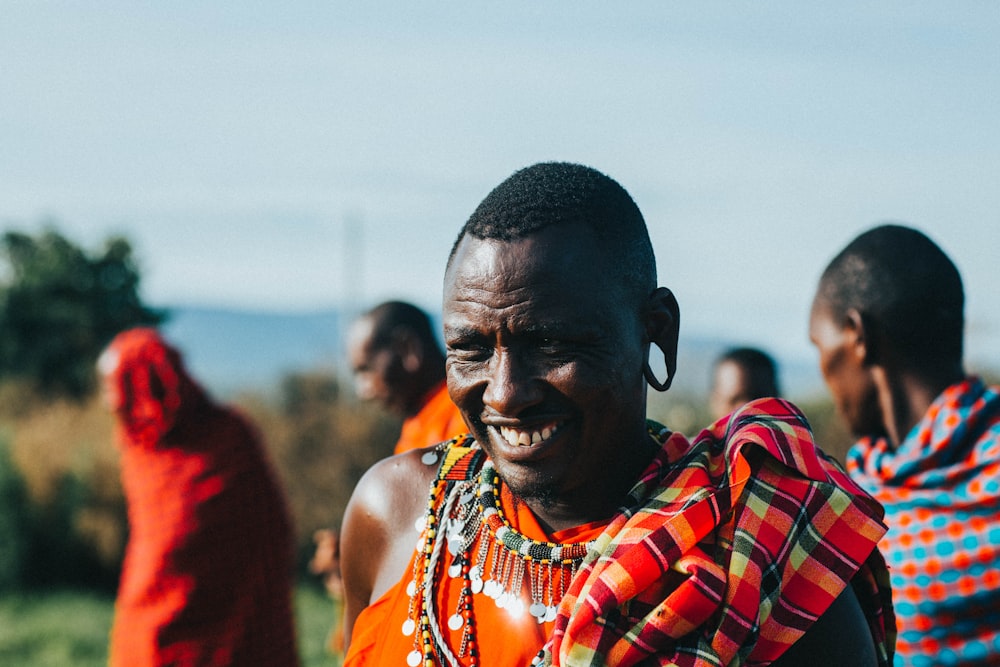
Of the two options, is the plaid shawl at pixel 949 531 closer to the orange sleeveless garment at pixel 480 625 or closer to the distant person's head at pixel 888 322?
the distant person's head at pixel 888 322

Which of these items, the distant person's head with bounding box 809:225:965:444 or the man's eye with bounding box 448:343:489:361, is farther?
the distant person's head with bounding box 809:225:965:444

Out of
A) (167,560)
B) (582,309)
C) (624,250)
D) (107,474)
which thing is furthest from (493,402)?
(107,474)

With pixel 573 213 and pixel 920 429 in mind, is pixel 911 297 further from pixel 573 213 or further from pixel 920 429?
pixel 573 213

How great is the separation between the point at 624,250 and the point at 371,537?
90 centimetres

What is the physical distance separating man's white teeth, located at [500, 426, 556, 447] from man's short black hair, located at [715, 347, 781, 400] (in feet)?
12.1

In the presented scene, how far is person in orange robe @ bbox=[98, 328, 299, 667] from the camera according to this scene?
4.86 m

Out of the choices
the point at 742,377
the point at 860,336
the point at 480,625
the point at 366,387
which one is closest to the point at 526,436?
the point at 480,625

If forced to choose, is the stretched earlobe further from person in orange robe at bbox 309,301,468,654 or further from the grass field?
the grass field

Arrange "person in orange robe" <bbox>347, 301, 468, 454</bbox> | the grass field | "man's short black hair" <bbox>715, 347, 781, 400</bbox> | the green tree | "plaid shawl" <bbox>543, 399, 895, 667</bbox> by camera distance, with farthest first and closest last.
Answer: the green tree → the grass field → "person in orange robe" <bbox>347, 301, 468, 454</bbox> → "man's short black hair" <bbox>715, 347, 781, 400</bbox> → "plaid shawl" <bbox>543, 399, 895, 667</bbox>

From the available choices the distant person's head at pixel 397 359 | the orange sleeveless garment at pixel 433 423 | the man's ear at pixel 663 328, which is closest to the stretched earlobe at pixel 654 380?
the man's ear at pixel 663 328

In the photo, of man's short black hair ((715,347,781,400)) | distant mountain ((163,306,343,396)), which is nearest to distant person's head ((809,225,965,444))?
man's short black hair ((715,347,781,400))

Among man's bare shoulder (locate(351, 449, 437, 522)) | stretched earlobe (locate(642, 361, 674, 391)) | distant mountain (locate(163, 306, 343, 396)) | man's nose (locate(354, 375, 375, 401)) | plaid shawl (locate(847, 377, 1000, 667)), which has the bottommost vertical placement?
distant mountain (locate(163, 306, 343, 396))

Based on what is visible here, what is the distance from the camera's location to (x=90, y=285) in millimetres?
28625

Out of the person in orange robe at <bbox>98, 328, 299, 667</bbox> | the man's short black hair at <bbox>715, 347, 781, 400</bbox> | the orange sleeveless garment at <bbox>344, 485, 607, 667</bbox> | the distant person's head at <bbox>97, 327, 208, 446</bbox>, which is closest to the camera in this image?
the orange sleeveless garment at <bbox>344, 485, 607, 667</bbox>
